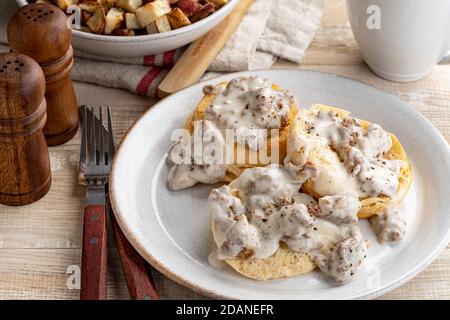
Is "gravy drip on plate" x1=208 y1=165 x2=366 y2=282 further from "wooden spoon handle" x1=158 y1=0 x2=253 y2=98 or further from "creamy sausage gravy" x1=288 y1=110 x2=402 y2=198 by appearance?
"wooden spoon handle" x1=158 y1=0 x2=253 y2=98

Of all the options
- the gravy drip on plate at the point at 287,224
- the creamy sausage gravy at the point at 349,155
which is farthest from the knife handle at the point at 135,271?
the creamy sausage gravy at the point at 349,155

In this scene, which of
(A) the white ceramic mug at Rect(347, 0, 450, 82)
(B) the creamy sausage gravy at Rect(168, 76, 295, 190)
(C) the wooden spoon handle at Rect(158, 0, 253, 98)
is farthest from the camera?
(C) the wooden spoon handle at Rect(158, 0, 253, 98)

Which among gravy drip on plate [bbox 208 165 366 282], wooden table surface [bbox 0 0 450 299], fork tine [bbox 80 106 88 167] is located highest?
gravy drip on plate [bbox 208 165 366 282]

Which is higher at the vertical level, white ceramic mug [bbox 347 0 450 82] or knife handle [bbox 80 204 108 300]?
white ceramic mug [bbox 347 0 450 82]

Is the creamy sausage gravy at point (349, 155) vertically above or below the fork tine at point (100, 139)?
above

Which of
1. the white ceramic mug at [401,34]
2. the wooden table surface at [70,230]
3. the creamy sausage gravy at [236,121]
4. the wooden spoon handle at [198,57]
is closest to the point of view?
the wooden table surface at [70,230]

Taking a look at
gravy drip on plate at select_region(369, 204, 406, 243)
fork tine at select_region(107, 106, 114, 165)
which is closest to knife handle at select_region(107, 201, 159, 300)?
fork tine at select_region(107, 106, 114, 165)

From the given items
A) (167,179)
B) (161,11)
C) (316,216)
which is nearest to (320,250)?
(316,216)

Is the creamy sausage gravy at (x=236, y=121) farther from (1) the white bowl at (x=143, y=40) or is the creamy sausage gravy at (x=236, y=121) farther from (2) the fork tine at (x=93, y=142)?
(1) the white bowl at (x=143, y=40)
